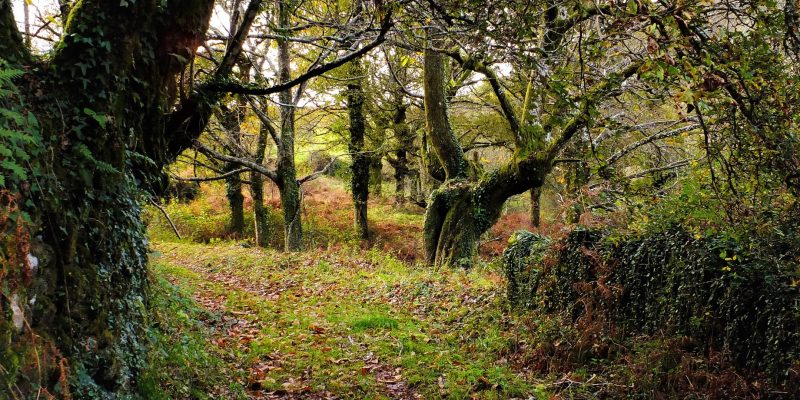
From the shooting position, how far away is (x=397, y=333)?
288 inches

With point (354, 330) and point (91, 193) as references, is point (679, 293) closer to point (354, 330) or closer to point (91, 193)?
point (354, 330)

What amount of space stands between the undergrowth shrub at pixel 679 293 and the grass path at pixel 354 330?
112 cm

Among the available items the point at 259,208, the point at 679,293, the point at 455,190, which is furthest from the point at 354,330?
the point at 259,208

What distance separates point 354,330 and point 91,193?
475 cm

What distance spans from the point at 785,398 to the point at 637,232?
220 centimetres

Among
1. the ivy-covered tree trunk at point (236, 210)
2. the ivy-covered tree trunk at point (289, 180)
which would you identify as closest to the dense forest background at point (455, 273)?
the ivy-covered tree trunk at point (289, 180)

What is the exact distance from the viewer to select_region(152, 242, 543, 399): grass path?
5516mm

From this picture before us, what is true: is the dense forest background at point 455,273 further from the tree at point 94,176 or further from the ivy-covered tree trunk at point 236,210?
the ivy-covered tree trunk at point 236,210

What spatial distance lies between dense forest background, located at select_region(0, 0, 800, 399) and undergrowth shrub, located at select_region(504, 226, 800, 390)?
3 centimetres

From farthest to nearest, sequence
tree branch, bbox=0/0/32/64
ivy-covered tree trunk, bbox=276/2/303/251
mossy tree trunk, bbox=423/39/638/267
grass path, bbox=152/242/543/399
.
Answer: ivy-covered tree trunk, bbox=276/2/303/251 < mossy tree trunk, bbox=423/39/638/267 < grass path, bbox=152/242/543/399 < tree branch, bbox=0/0/32/64

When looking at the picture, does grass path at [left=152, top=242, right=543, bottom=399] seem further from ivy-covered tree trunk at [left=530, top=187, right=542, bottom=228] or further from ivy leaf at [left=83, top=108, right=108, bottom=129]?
ivy-covered tree trunk at [left=530, top=187, right=542, bottom=228]

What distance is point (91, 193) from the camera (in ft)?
11.4

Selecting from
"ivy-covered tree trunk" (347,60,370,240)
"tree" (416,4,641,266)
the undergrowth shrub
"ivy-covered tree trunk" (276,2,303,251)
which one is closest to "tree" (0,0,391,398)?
the undergrowth shrub

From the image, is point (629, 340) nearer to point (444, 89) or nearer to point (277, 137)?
point (444, 89)
